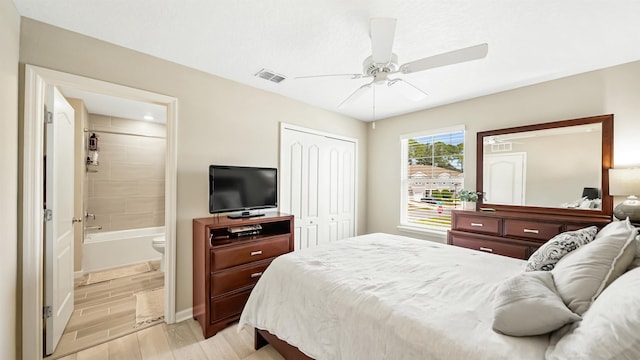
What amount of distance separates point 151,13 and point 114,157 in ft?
10.7

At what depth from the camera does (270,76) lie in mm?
2682

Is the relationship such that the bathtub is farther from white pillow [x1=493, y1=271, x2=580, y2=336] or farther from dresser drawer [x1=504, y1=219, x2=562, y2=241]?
dresser drawer [x1=504, y1=219, x2=562, y2=241]

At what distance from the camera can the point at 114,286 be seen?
124 inches

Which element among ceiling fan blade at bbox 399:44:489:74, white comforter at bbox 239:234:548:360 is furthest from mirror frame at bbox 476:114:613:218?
ceiling fan blade at bbox 399:44:489:74

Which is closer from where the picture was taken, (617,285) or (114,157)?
(617,285)

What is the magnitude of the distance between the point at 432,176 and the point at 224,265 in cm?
312

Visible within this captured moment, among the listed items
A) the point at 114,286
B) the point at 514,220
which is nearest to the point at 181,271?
the point at 114,286

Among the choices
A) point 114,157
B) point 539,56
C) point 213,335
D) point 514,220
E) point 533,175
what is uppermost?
point 539,56

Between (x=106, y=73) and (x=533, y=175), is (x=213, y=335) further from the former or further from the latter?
(x=533, y=175)

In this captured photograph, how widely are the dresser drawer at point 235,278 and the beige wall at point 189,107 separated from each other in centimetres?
45

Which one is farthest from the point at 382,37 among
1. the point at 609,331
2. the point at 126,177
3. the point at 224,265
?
the point at 126,177

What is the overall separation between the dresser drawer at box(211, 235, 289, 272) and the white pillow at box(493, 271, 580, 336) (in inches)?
78.0

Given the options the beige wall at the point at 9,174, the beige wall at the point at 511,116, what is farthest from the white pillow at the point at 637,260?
the beige wall at the point at 9,174

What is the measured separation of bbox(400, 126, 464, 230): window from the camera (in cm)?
356
